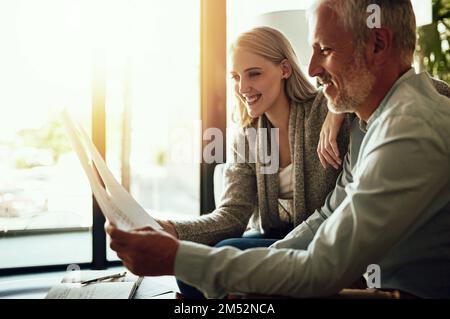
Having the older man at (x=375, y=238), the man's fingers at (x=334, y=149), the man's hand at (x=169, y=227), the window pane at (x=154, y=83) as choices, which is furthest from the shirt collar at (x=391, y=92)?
the window pane at (x=154, y=83)

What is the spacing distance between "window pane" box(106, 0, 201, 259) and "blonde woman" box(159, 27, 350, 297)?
148 centimetres

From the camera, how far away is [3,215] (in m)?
3.39

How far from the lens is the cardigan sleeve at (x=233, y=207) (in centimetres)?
149

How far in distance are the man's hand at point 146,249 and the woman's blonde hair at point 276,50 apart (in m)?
1.08

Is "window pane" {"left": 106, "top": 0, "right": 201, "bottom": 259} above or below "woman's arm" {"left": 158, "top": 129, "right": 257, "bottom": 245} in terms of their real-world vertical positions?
above

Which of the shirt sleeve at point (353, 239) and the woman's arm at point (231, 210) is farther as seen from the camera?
the woman's arm at point (231, 210)

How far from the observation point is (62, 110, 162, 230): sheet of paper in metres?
0.89

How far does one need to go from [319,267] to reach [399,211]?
174 mm

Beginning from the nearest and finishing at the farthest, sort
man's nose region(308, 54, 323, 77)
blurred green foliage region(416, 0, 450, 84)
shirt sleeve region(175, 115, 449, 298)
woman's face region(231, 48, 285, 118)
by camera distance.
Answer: shirt sleeve region(175, 115, 449, 298) < man's nose region(308, 54, 323, 77) < woman's face region(231, 48, 285, 118) < blurred green foliage region(416, 0, 450, 84)

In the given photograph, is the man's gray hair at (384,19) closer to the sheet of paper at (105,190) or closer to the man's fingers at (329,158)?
the man's fingers at (329,158)

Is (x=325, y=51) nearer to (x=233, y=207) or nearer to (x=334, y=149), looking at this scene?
(x=334, y=149)

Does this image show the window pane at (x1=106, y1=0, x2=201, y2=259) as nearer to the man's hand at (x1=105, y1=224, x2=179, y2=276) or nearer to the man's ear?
the man's ear

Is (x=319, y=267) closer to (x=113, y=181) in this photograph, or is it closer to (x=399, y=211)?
(x=399, y=211)

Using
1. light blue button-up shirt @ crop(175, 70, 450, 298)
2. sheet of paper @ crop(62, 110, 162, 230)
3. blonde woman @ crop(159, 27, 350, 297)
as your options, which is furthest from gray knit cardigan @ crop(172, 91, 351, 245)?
light blue button-up shirt @ crop(175, 70, 450, 298)
